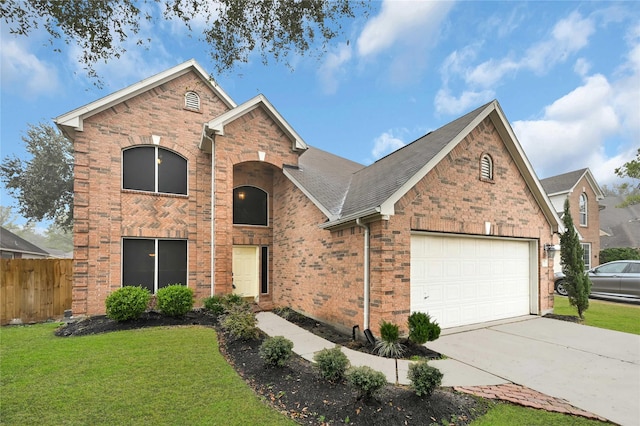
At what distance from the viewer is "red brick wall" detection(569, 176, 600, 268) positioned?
20312 mm

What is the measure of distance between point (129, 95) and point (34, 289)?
6.68m

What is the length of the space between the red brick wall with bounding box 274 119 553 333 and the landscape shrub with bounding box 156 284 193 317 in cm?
325

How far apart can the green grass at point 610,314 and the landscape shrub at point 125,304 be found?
12493 mm

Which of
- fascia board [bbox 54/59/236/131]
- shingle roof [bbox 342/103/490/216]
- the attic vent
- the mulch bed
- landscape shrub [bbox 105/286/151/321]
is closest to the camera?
the mulch bed

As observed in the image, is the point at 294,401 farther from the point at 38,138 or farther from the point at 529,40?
the point at 38,138

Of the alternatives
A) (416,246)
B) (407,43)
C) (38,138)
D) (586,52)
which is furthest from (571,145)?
(38,138)

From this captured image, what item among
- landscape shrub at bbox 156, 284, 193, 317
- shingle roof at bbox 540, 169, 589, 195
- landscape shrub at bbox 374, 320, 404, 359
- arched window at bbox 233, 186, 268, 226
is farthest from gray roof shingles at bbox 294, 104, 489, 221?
shingle roof at bbox 540, 169, 589, 195

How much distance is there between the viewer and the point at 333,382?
172 inches

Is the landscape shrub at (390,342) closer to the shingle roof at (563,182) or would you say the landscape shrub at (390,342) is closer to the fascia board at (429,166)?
the fascia board at (429,166)

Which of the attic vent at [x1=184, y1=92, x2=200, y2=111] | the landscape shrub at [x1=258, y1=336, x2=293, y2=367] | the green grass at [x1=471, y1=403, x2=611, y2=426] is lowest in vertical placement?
the green grass at [x1=471, y1=403, x2=611, y2=426]

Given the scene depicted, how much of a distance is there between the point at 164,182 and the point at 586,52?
53.0ft

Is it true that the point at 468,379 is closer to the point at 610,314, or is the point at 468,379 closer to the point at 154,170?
the point at 610,314

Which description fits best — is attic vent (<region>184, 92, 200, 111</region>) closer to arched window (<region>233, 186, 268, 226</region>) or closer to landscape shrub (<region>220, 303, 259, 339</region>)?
arched window (<region>233, 186, 268, 226</region>)

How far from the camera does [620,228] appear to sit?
2445 centimetres
